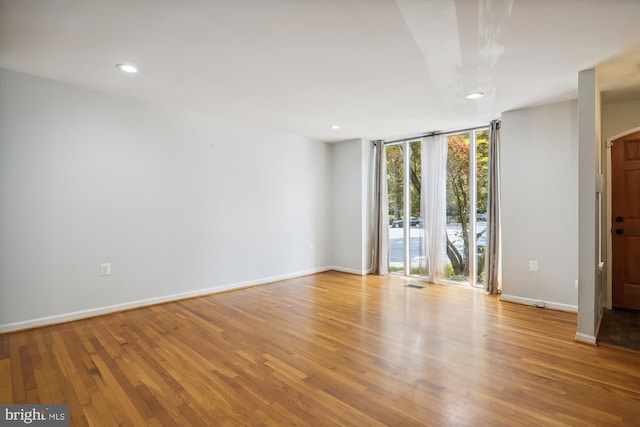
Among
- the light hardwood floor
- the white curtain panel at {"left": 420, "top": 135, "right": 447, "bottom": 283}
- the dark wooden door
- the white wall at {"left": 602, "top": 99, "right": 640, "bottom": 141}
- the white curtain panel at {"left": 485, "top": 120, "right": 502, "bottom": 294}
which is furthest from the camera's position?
the white curtain panel at {"left": 420, "top": 135, "right": 447, "bottom": 283}

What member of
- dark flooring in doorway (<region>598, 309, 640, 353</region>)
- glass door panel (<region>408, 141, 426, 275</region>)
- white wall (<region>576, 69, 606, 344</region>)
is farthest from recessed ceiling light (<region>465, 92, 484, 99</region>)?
dark flooring in doorway (<region>598, 309, 640, 353</region>)

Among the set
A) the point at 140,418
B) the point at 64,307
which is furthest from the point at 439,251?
the point at 64,307

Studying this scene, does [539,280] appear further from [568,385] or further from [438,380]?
[438,380]

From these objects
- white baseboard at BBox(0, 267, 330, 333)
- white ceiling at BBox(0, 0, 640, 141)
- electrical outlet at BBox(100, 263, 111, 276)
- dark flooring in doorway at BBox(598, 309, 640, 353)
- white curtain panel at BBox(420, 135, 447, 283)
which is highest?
white ceiling at BBox(0, 0, 640, 141)

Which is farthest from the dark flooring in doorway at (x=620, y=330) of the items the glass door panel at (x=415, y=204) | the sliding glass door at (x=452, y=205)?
the glass door panel at (x=415, y=204)

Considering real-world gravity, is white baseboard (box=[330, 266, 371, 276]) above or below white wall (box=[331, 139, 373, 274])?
below

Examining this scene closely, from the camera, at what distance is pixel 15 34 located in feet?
7.39

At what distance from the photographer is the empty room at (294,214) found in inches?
77.1

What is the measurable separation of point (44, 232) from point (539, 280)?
5.59m

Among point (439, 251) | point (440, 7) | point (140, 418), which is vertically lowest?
point (140, 418)

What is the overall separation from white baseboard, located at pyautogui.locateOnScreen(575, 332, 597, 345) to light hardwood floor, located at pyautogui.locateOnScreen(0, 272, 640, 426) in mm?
69

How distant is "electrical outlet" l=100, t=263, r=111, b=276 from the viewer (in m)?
3.45

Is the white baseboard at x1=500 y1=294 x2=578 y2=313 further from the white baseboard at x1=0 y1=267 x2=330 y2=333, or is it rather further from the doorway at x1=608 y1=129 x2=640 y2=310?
the white baseboard at x1=0 y1=267 x2=330 y2=333

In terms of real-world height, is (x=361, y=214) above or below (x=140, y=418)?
above
